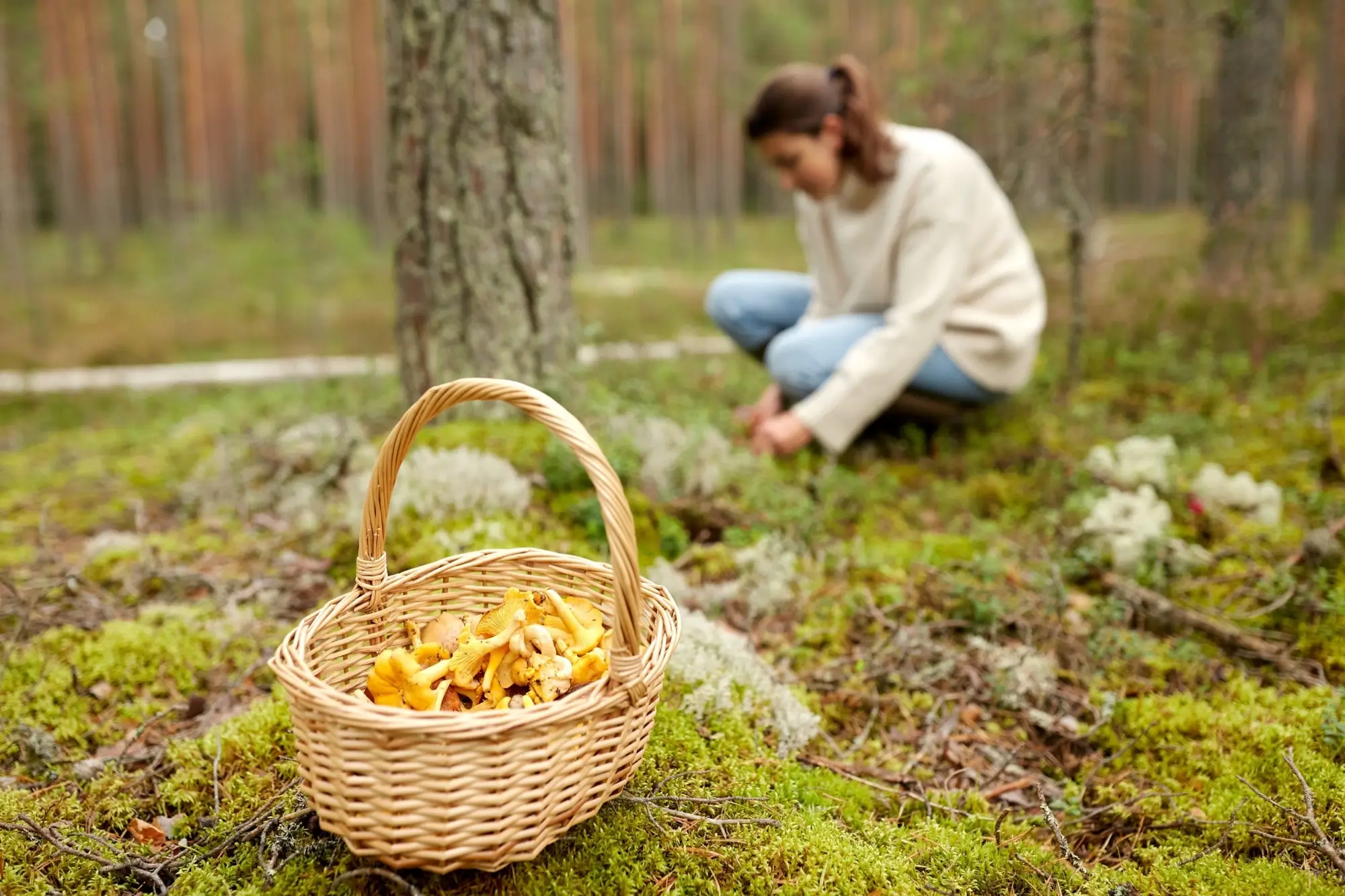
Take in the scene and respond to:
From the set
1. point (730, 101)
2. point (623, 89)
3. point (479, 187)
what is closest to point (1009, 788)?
Result: point (479, 187)

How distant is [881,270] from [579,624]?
294 centimetres

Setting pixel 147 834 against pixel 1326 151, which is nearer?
pixel 147 834

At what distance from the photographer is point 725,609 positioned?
2.98 meters

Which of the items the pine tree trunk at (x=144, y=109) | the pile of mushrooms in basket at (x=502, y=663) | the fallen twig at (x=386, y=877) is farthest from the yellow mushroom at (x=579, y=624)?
the pine tree trunk at (x=144, y=109)

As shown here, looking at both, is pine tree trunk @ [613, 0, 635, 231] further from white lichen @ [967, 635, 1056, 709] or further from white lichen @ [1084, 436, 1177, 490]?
white lichen @ [967, 635, 1056, 709]

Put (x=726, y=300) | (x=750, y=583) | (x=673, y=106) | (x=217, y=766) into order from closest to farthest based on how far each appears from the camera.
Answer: (x=217, y=766) → (x=750, y=583) → (x=726, y=300) → (x=673, y=106)

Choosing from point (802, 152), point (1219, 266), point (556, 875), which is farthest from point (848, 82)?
point (1219, 266)

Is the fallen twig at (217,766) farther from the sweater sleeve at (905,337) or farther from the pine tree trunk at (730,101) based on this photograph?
the pine tree trunk at (730,101)

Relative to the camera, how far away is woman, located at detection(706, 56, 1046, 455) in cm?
388

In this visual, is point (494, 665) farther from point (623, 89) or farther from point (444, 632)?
point (623, 89)

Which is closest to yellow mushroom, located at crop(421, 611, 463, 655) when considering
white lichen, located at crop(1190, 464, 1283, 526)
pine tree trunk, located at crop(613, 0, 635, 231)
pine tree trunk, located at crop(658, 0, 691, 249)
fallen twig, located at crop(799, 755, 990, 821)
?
fallen twig, located at crop(799, 755, 990, 821)

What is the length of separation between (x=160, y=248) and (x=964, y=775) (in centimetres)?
2505

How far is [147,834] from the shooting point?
1.98m

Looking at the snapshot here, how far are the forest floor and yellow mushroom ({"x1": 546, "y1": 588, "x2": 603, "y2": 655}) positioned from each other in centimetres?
38
